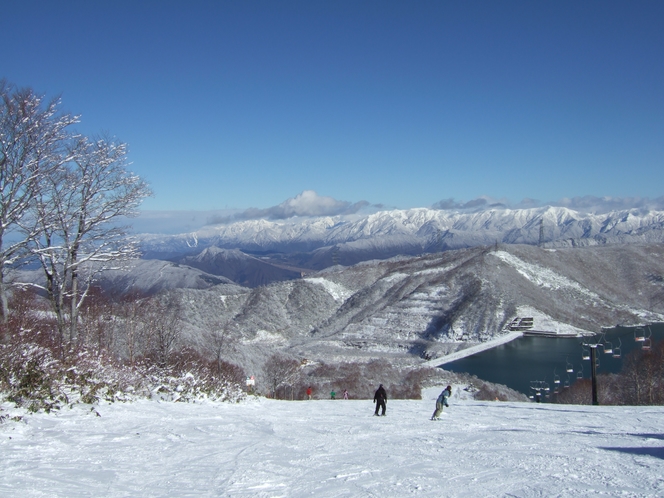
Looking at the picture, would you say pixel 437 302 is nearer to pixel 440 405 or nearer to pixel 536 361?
pixel 536 361

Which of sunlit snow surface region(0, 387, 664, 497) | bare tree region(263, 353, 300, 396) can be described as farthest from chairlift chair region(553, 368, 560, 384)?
sunlit snow surface region(0, 387, 664, 497)

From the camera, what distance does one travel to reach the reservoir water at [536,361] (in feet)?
190

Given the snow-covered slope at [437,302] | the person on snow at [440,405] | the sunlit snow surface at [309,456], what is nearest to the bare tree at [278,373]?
the snow-covered slope at [437,302]

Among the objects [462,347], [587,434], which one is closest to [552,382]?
[462,347]

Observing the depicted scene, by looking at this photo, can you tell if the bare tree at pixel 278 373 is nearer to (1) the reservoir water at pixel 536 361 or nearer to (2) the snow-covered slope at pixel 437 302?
(2) the snow-covered slope at pixel 437 302

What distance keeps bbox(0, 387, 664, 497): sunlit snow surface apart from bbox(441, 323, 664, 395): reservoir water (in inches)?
1843

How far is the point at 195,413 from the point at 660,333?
88.8 meters

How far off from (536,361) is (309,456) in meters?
62.8

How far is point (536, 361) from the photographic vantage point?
2542 inches

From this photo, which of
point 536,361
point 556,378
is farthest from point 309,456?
point 536,361

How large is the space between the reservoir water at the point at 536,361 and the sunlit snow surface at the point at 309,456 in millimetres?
46812

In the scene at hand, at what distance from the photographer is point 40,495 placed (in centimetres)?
600

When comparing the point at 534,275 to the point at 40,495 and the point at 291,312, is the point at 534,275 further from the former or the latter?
the point at 40,495

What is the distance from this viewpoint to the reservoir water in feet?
190
